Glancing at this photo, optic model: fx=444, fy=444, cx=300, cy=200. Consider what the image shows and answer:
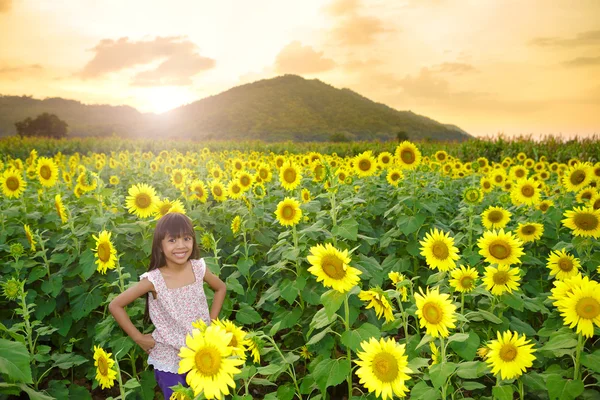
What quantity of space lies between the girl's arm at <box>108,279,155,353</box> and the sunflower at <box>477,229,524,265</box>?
2.44 m

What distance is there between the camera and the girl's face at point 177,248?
10.2 feet

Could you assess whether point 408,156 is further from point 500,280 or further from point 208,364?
→ point 208,364

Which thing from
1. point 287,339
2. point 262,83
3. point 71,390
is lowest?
point 71,390

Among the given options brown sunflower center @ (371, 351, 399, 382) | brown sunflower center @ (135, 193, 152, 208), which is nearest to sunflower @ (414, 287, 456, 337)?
brown sunflower center @ (371, 351, 399, 382)

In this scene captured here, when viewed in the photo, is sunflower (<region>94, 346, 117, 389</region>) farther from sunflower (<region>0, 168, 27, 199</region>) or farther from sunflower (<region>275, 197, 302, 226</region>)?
sunflower (<region>0, 168, 27, 199</region>)

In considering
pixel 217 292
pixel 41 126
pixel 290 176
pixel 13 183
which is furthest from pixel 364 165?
pixel 41 126

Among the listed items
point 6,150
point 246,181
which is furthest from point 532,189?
point 6,150

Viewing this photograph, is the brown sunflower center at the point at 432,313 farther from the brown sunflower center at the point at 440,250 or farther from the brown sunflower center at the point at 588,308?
the brown sunflower center at the point at 440,250

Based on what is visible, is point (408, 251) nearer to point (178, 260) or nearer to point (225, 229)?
point (225, 229)

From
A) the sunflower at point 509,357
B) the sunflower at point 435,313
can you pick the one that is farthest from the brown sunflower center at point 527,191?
the sunflower at point 435,313

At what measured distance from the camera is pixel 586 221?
13.5ft

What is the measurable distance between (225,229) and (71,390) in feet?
7.53

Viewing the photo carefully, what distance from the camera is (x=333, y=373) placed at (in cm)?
266

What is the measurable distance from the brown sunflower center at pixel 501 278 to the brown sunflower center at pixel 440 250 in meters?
0.37
